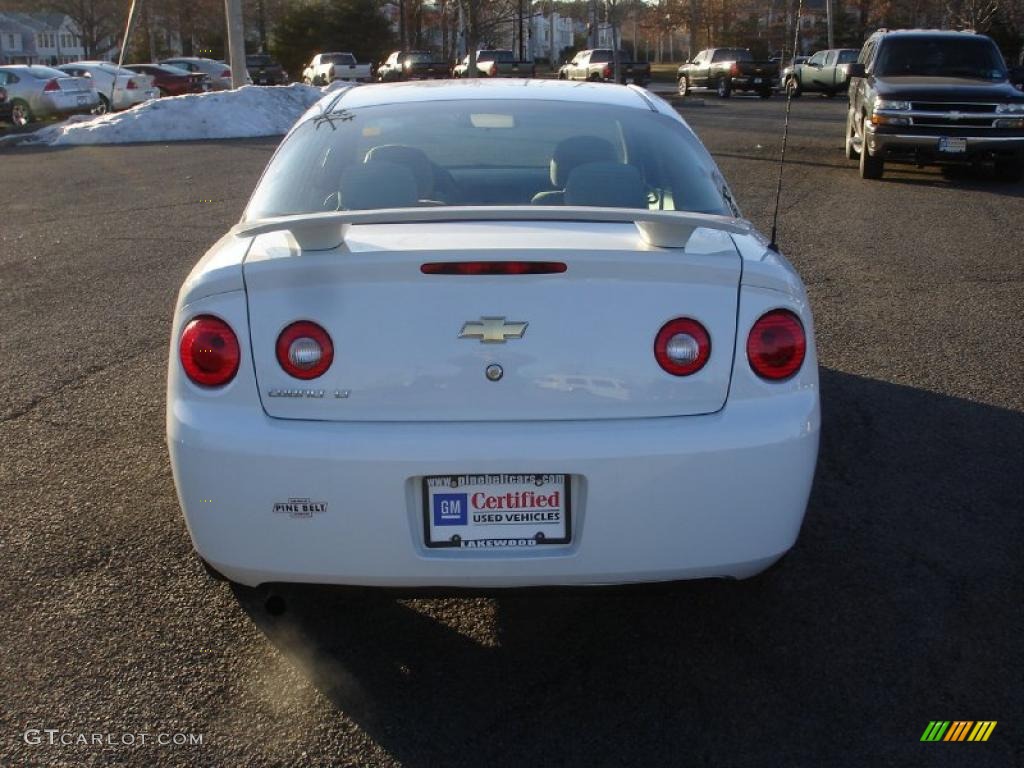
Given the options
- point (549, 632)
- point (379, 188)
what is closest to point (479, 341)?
point (549, 632)

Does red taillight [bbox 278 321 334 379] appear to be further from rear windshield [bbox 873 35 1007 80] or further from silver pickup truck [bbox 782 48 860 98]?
silver pickup truck [bbox 782 48 860 98]

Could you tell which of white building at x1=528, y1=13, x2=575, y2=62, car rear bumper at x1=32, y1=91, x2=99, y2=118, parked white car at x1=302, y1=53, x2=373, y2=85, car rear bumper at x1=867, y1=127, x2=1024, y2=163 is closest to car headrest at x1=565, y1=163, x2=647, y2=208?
car rear bumper at x1=867, y1=127, x2=1024, y2=163

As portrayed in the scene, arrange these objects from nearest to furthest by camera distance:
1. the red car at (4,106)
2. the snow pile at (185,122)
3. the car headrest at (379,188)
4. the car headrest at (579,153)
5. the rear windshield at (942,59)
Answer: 1. the car headrest at (379,188)
2. the car headrest at (579,153)
3. the rear windshield at (942,59)
4. the snow pile at (185,122)
5. the red car at (4,106)

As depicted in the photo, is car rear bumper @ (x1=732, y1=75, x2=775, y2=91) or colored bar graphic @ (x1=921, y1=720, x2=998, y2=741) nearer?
colored bar graphic @ (x1=921, y1=720, x2=998, y2=741)

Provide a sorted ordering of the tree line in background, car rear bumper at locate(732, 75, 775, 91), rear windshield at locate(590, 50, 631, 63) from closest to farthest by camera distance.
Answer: car rear bumper at locate(732, 75, 775, 91)
rear windshield at locate(590, 50, 631, 63)
the tree line in background

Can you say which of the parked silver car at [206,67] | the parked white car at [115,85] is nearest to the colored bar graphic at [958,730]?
the parked white car at [115,85]

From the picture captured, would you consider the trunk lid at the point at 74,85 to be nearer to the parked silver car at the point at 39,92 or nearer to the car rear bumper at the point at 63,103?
the parked silver car at the point at 39,92

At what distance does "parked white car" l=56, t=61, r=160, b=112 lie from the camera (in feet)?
102

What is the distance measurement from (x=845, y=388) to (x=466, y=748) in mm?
3696

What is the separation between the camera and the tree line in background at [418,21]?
5794cm

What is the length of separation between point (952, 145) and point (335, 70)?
39761mm

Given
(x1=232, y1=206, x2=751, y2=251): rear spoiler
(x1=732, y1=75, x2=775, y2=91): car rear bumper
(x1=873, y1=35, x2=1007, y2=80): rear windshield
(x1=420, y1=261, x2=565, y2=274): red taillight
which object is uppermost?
(x1=873, y1=35, x2=1007, y2=80): rear windshield

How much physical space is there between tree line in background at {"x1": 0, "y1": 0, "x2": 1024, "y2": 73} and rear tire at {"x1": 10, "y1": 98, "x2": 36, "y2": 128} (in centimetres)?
2207

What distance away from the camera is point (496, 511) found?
3.01 meters
